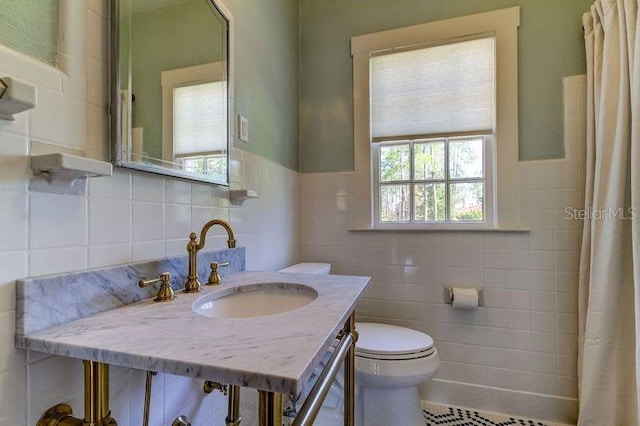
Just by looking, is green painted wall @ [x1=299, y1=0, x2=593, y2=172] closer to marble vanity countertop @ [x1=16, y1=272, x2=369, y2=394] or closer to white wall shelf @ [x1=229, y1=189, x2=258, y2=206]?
white wall shelf @ [x1=229, y1=189, x2=258, y2=206]

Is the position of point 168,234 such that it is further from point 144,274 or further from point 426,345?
point 426,345

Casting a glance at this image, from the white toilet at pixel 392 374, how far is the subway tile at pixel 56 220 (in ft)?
3.60

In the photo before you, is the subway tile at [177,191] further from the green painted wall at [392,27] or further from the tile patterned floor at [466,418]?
the tile patterned floor at [466,418]

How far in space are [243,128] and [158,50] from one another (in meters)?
0.48

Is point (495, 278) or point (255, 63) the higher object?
point (255, 63)

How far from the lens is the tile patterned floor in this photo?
1540 mm

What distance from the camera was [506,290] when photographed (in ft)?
5.27

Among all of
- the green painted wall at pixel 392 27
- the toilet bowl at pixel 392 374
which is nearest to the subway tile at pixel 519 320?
the toilet bowl at pixel 392 374

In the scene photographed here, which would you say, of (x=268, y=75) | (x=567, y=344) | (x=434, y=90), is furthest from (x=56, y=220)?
(x=567, y=344)

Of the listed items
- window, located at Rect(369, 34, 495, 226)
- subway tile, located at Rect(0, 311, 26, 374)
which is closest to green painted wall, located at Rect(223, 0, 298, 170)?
window, located at Rect(369, 34, 495, 226)

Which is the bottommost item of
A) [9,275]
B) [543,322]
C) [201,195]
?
[543,322]

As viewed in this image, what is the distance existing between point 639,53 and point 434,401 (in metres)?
1.86

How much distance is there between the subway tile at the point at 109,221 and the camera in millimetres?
681

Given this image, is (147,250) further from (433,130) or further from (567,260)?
(567,260)
